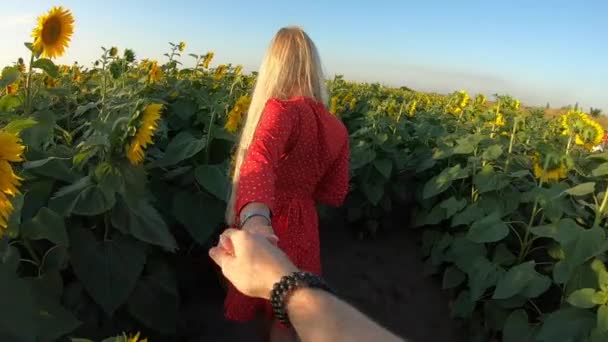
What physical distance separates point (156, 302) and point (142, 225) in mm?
396

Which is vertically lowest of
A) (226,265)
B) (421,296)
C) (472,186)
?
(421,296)

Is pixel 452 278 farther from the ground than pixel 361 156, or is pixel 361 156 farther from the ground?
pixel 361 156

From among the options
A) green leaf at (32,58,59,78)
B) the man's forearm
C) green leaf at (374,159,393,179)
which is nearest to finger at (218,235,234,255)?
the man's forearm

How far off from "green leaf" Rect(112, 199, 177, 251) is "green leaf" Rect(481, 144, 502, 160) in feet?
6.33

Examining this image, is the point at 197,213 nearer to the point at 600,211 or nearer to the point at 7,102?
the point at 7,102

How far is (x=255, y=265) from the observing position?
3.15ft

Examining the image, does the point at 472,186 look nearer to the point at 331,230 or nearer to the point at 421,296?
the point at 421,296

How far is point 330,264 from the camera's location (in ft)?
12.0

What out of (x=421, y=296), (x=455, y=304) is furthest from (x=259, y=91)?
(x=421, y=296)

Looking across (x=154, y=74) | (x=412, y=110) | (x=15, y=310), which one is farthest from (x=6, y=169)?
(x=412, y=110)

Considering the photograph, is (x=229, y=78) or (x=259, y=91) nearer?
(x=259, y=91)

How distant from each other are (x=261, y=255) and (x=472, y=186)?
2752mm

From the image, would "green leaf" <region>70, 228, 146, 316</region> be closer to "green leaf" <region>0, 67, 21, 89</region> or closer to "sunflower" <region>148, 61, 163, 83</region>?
"green leaf" <region>0, 67, 21, 89</region>

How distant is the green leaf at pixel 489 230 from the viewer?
2.79 meters
